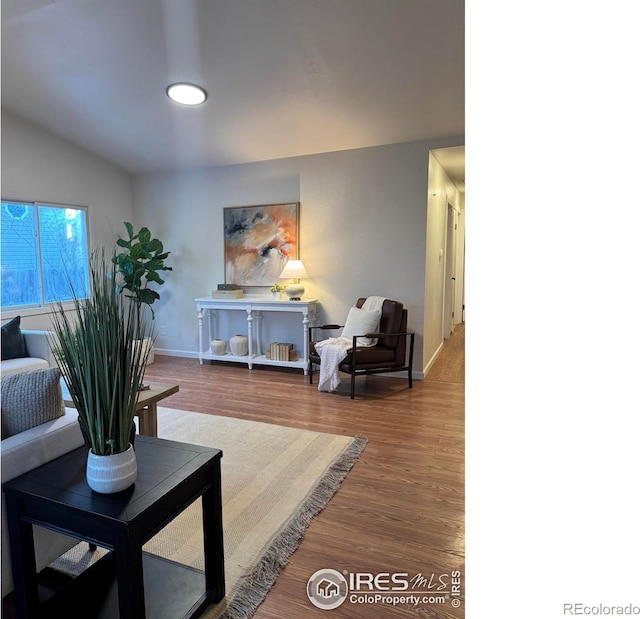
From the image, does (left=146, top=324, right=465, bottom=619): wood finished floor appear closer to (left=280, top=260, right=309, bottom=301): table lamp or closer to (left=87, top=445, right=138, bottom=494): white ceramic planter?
(left=87, top=445, right=138, bottom=494): white ceramic planter

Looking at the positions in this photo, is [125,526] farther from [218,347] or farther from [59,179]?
[59,179]

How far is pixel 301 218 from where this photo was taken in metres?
5.05

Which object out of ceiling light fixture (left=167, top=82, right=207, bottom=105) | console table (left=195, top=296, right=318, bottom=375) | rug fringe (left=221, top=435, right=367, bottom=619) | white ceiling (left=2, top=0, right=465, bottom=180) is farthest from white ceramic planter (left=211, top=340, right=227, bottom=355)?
rug fringe (left=221, top=435, right=367, bottom=619)

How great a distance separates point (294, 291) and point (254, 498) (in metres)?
2.82

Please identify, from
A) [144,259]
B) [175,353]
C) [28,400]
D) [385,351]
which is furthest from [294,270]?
[28,400]

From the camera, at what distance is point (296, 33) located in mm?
3064

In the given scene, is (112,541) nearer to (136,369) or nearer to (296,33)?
(136,369)

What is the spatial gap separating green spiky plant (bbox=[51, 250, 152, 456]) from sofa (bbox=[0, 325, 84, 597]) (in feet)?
1.21

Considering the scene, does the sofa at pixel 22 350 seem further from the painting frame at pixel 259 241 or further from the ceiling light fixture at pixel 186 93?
the ceiling light fixture at pixel 186 93

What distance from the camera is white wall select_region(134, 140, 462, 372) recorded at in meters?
4.55

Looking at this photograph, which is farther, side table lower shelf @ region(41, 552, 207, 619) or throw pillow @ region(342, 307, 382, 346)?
throw pillow @ region(342, 307, 382, 346)

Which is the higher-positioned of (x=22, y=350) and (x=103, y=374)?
(x=103, y=374)
